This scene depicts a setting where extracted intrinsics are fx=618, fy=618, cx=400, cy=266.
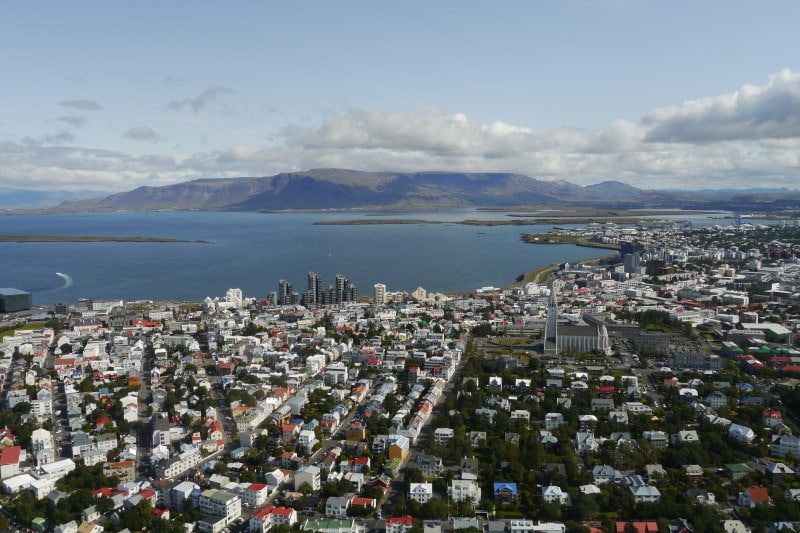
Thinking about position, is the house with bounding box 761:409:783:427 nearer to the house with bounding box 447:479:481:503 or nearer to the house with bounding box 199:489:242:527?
the house with bounding box 447:479:481:503

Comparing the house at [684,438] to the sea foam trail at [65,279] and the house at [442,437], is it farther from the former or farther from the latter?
the sea foam trail at [65,279]

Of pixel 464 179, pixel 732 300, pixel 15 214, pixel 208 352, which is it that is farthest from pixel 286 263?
pixel 464 179

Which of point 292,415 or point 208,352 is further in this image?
point 208,352

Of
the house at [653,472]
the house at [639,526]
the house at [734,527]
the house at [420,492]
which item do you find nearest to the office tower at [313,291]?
the house at [420,492]

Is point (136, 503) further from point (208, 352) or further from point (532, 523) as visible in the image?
point (208, 352)

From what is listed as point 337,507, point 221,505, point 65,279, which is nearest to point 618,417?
point 337,507

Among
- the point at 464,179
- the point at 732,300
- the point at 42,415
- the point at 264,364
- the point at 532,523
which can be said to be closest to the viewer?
the point at 532,523

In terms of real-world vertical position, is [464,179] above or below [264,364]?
above
